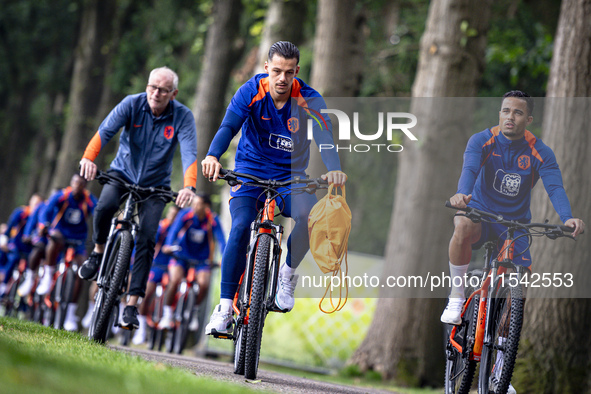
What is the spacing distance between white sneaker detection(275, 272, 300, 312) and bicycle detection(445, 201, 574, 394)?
1373 millimetres

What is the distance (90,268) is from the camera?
773 cm

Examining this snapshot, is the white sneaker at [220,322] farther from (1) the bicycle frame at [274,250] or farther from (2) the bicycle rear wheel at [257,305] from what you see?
(2) the bicycle rear wheel at [257,305]

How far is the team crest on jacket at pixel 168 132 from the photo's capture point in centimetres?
770

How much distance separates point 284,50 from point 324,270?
179cm

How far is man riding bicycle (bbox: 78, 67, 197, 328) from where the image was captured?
7.50 m

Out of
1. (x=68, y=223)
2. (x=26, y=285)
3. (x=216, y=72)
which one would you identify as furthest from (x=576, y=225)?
(x=26, y=285)

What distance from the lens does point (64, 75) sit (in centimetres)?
2709

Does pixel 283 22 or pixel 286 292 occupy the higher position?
pixel 283 22

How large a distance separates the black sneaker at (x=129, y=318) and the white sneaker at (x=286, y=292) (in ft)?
5.30

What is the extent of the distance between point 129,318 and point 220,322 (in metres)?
1.40

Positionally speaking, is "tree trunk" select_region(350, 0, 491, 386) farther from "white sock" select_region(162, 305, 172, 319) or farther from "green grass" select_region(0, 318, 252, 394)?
"green grass" select_region(0, 318, 252, 394)

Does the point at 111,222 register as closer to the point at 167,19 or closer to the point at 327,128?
the point at 327,128

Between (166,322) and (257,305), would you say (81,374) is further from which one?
(166,322)

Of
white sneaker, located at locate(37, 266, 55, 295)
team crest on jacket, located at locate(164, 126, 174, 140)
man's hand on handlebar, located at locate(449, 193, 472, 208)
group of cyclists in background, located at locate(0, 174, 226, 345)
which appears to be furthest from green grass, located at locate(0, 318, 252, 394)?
white sneaker, located at locate(37, 266, 55, 295)
